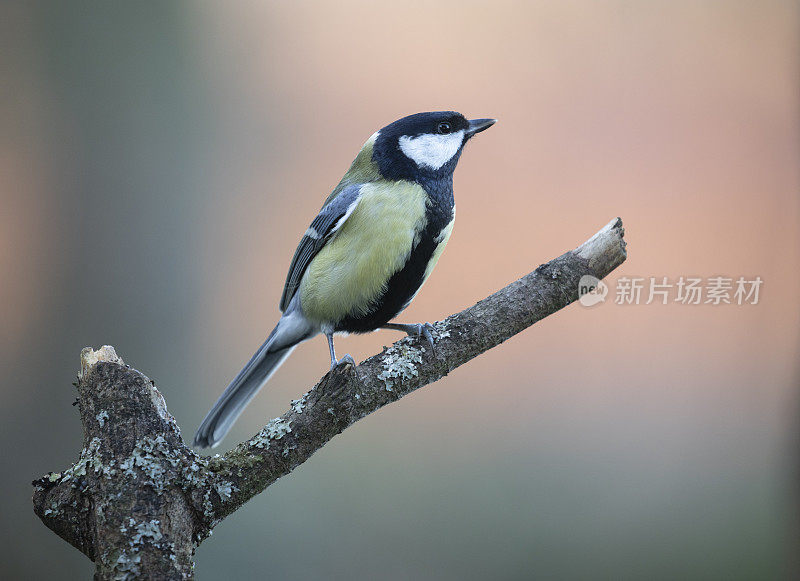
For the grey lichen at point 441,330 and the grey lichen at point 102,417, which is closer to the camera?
the grey lichen at point 102,417

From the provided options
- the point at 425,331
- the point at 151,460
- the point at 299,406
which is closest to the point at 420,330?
the point at 425,331

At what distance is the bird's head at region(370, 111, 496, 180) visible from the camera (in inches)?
48.6

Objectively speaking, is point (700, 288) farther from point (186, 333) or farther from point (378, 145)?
point (186, 333)

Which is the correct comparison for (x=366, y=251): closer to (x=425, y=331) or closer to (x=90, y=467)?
(x=425, y=331)

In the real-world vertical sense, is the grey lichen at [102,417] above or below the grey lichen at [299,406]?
above

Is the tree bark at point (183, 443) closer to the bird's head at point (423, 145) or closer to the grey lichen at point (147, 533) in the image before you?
the grey lichen at point (147, 533)

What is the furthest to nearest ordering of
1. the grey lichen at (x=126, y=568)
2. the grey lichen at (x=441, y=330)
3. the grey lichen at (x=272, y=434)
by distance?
1. the grey lichen at (x=441, y=330)
2. the grey lichen at (x=272, y=434)
3. the grey lichen at (x=126, y=568)

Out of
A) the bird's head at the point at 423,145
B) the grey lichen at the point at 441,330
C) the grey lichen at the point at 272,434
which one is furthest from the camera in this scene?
the bird's head at the point at 423,145

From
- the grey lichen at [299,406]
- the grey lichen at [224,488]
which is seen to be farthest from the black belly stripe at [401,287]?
the grey lichen at [224,488]

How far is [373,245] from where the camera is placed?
3.82 feet

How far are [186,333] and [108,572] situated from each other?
3.65ft

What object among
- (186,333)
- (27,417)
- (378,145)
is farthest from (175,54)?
(27,417)

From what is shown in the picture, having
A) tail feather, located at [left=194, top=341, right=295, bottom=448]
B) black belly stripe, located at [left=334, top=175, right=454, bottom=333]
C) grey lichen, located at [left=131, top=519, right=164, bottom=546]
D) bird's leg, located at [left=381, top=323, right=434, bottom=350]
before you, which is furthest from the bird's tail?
grey lichen, located at [left=131, top=519, right=164, bottom=546]

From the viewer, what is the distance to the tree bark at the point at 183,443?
91 cm
